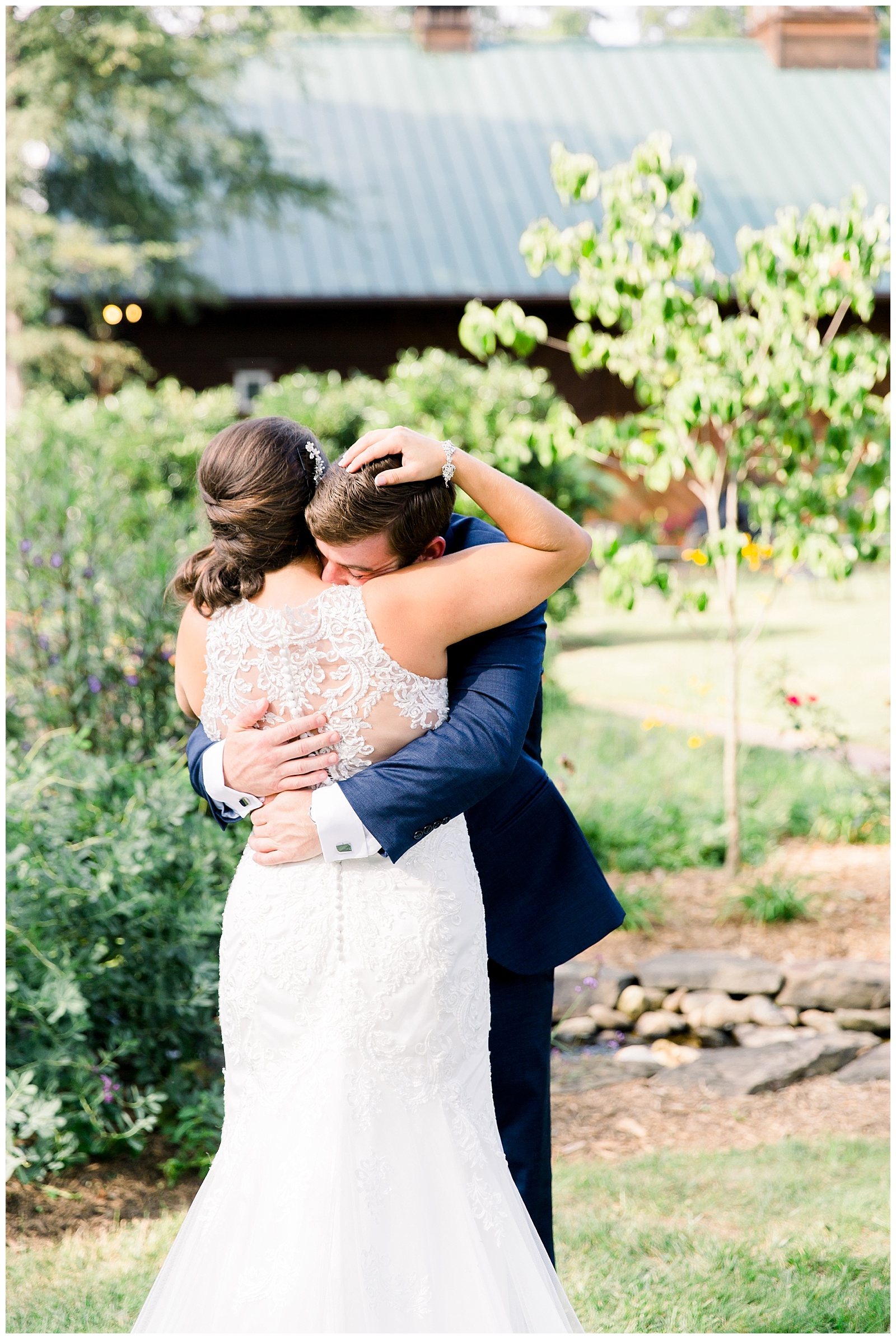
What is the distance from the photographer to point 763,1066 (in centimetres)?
464

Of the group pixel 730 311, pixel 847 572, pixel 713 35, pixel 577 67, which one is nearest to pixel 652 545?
pixel 847 572

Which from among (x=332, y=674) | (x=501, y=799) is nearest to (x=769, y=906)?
(x=501, y=799)

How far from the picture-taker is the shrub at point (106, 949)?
366cm

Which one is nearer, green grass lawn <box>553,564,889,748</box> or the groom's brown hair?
the groom's brown hair

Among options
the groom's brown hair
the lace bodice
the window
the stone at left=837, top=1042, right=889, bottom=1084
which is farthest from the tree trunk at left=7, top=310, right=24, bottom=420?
the groom's brown hair

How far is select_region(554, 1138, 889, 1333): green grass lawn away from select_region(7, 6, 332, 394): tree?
43.6 feet

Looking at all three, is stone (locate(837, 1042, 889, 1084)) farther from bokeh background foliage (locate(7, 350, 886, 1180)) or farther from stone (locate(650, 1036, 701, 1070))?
bokeh background foliage (locate(7, 350, 886, 1180))

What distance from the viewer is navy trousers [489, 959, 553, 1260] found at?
2900 millimetres

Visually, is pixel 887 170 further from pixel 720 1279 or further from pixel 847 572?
pixel 720 1279

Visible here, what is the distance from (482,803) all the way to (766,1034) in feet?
9.46

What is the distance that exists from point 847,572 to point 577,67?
20847 millimetres

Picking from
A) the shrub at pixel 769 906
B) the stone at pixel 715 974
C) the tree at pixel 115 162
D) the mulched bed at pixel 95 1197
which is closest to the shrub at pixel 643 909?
the shrub at pixel 769 906

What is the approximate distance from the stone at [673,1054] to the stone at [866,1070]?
1.89 feet

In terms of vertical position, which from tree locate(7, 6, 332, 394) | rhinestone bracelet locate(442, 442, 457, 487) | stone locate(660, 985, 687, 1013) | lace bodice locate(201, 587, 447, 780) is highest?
tree locate(7, 6, 332, 394)
